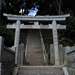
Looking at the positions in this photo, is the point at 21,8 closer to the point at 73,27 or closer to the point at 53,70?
the point at 73,27

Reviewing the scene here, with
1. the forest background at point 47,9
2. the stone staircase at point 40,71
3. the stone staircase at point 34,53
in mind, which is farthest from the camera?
the forest background at point 47,9

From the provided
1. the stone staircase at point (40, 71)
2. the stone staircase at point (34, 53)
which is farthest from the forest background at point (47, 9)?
the stone staircase at point (40, 71)

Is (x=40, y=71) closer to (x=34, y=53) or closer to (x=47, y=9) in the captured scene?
(x=34, y=53)

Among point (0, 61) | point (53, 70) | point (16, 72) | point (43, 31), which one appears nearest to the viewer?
point (0, 61)

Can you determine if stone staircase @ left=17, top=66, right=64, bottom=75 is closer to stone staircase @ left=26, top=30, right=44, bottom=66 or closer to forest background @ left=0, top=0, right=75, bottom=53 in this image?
stone staircase @ left=26, top=30, right=44, bottom=66

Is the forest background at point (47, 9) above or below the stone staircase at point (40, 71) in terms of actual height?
above

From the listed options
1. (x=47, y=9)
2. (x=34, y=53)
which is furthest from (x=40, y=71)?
(x=47, y=9)

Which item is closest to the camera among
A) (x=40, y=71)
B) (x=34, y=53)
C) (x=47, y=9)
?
(x=40, y=71)

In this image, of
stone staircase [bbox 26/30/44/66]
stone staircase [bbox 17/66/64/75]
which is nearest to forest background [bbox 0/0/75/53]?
stone staircase [bbox 26/30/44/66]

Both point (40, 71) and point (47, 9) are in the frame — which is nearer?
point (40, 71)

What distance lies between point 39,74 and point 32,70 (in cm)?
54

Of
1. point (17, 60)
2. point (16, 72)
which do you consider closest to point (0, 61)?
point (16, 72)

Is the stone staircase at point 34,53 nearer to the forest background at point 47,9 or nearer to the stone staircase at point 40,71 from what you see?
the forest background at point 47,9

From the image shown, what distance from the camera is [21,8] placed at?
19.9 meters
